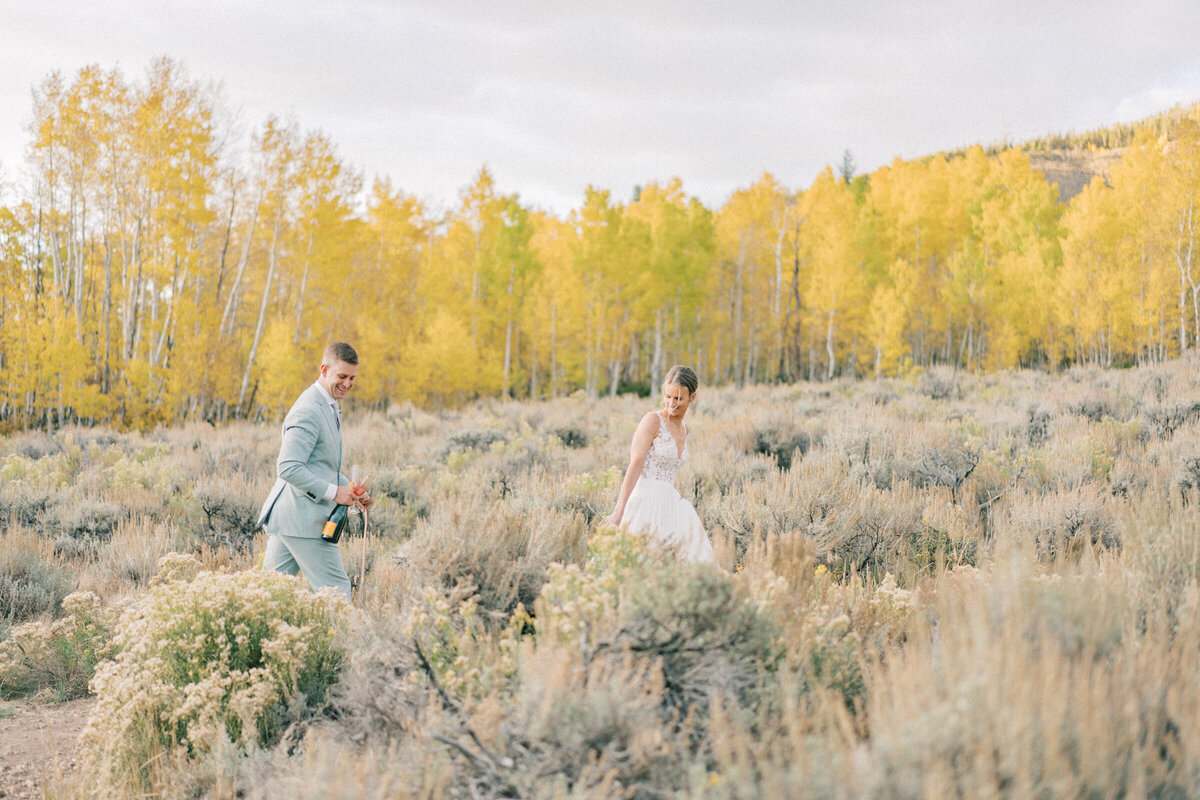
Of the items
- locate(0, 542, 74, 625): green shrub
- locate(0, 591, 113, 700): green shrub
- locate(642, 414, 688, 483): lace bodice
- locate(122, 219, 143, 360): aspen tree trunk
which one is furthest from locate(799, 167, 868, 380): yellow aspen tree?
locate(0, 591, 113, 700): green shrub

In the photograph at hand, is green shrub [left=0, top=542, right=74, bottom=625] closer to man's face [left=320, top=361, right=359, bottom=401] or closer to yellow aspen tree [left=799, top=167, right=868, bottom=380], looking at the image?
man's face [left=320, top=361, right=359, bottom=401]

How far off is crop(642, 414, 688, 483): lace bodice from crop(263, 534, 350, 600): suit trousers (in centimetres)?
193

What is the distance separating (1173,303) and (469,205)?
26.9 meters

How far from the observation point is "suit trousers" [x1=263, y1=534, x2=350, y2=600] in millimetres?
4285

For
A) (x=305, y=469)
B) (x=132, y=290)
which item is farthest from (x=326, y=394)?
(x=132, y=290)

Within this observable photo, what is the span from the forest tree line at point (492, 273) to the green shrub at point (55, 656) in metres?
13.8

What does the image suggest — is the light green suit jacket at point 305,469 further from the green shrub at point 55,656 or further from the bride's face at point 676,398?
the bride's face at point 676,398

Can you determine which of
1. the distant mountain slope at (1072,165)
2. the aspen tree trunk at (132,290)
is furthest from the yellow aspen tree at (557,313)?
the distant mountain slope at (1072,165)

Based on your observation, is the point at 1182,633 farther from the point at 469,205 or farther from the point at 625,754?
the point at 469,205

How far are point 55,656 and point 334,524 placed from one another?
1955 millimetres

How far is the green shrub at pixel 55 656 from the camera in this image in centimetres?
445

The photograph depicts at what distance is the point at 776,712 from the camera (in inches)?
90.4

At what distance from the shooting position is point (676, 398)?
189 inches

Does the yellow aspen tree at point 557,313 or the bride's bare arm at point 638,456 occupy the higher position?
the yellow aspen tree at point 557,313
